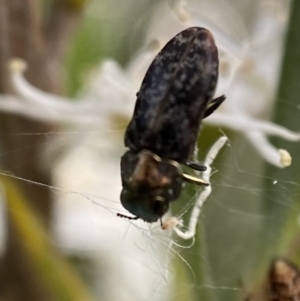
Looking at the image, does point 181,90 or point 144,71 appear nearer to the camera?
point 181,90

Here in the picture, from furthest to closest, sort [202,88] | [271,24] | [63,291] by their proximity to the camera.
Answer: [271,24], [63,291], [202,88]

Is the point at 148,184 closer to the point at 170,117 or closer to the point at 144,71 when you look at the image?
the point at 170,117

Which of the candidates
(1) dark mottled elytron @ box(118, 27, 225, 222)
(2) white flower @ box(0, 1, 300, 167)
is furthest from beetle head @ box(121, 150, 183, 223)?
(2) white flower @ box(0, 1, 300, 167)

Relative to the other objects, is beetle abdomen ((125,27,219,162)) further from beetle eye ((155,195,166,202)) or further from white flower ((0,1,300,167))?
white flower ((0,1,300,167))

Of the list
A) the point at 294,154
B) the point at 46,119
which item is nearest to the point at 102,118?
the point at 46,119

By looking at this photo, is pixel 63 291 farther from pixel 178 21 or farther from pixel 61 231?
pixel 178 21

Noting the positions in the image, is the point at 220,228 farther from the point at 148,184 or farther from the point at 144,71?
the point at 144,71

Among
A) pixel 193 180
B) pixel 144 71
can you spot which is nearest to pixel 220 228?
pixel 193 180

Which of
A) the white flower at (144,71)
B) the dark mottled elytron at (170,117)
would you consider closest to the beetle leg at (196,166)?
the dark mottled elytron at (170,117)

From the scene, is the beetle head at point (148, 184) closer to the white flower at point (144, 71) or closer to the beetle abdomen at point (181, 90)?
the beetle abdomen at point (181, 90)
